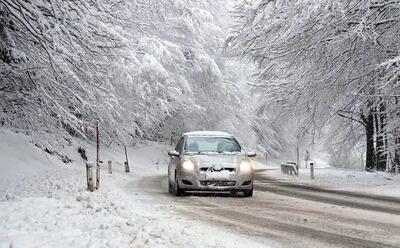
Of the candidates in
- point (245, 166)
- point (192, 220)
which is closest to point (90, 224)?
point (192, 220)

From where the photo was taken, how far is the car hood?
1453cm

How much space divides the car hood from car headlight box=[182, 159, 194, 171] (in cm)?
10

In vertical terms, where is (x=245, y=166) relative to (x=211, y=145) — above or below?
below

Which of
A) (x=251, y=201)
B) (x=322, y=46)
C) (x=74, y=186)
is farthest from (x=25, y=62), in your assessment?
(x=322, y=46)

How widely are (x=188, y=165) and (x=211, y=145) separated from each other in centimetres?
152

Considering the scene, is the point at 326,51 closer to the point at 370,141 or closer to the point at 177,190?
the point at 177,190

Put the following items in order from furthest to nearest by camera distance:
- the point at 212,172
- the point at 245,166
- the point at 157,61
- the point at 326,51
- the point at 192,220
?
the point at 157,61
the point at 326,51
the point at 245,166
the point at 212,172
the point at 192,220

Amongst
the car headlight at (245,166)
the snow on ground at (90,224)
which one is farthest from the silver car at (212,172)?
the snow on ground at (90,224)

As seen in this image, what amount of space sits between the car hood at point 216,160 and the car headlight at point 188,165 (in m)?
0.10

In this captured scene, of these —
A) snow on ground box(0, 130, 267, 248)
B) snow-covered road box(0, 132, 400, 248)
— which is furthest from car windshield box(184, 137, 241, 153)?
snow on ground box(0, 130, 267, 248)

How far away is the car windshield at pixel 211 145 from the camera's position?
15.6m

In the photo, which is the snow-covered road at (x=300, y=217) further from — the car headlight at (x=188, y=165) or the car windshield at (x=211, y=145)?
the car windshield at (x=211, y=145)

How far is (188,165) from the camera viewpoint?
14.6 meters

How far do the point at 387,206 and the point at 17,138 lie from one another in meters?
14.0
